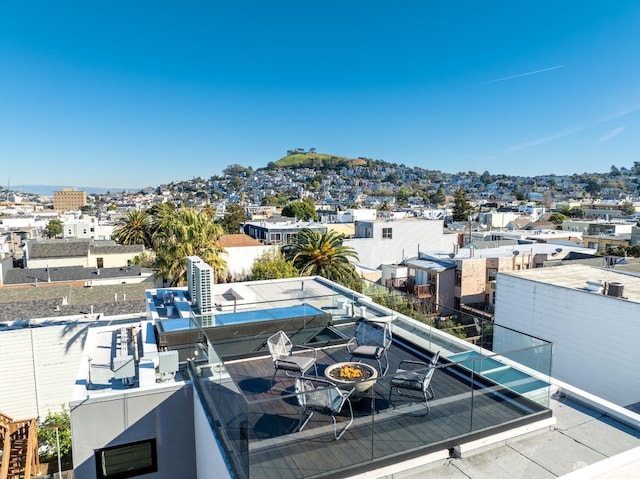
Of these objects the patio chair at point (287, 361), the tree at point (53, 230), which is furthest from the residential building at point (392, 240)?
the tree at point (53, 230)

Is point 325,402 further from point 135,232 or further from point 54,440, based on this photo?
point 135,232

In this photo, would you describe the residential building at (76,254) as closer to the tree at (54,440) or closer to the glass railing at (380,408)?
the tree at (54,440)

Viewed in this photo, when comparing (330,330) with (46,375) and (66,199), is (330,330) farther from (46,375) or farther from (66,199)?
(66,199)

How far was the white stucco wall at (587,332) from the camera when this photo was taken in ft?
35.3

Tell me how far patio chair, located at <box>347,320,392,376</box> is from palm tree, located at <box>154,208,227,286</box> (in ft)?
39.8

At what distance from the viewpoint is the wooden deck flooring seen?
413cm

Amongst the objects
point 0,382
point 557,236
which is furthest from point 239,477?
point 557,236

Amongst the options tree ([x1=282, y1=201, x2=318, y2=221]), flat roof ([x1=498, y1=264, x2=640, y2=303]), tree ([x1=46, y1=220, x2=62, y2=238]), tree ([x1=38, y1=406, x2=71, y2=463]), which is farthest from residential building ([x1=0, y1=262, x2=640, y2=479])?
tree ([x1=282, y1=201, x2=318, y2=221])

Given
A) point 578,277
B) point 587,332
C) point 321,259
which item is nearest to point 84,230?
point 321,259

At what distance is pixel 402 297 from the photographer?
10953 mm

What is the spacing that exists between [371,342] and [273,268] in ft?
51.4

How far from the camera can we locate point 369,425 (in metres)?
4.57

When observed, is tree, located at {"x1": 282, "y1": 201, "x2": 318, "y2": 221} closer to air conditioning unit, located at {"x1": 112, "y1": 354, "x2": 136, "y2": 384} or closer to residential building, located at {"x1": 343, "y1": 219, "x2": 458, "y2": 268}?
residential building, located at {"x1": 343, "y1": 219, "x2": 458, "y2": 268}

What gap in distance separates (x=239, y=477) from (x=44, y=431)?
11.1 meters
